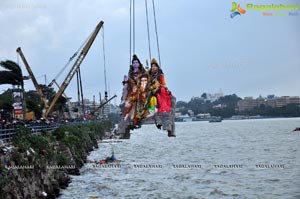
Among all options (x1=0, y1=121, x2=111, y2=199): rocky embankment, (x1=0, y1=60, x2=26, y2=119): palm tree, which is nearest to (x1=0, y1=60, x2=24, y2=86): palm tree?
(x1=0, y1=60, x2=26, y2=119): palm tree

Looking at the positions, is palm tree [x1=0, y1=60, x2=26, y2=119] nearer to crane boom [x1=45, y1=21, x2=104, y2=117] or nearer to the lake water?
the lake water

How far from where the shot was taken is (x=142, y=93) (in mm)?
20672

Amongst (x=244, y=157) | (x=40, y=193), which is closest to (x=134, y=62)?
(x=40, y=193)

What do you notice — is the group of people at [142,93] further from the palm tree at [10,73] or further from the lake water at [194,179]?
the palm tree at [10,73]

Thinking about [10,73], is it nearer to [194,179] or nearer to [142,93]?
[194,179]

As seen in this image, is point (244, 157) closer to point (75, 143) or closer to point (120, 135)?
point (75, 143)

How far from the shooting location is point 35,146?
123 feet

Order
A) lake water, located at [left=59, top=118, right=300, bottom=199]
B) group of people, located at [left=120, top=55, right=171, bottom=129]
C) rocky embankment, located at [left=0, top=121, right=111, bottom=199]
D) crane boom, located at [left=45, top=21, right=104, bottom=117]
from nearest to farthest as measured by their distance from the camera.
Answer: group of people, located at [left=120, top=55, right=171, bottom=129], rocky embankment, located at [left=0, top=121, right=111, bottom=199], lake water, located at [left=59, top=118, right=300, bottom=199], crane boom, located at [left=45, top=21, right=104, bottom=117]

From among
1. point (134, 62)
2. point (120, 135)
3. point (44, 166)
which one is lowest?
point (44, 166)

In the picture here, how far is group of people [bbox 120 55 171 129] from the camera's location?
20.5m

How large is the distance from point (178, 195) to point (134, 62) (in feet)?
66.0

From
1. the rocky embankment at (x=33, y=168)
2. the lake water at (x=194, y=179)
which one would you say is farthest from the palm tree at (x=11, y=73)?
the lake water at (x=194, y=179)

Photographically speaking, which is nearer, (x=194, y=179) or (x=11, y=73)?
(x=194, y=179)

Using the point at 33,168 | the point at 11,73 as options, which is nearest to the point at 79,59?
the point at 11,73
